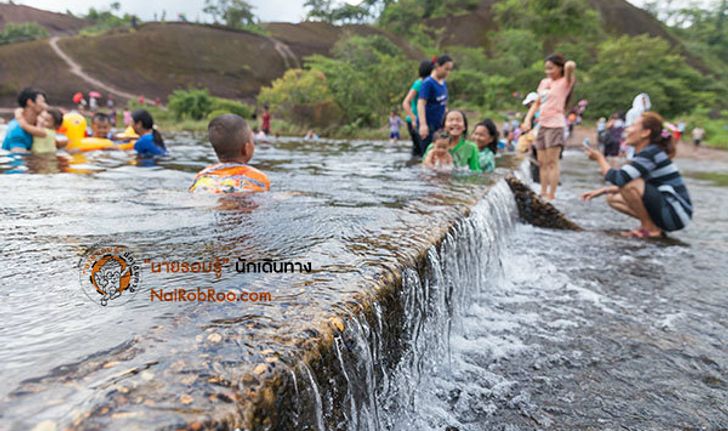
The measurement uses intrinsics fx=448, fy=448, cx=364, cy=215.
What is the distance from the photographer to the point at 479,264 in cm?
352

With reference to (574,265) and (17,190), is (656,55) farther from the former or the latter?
(17,190)

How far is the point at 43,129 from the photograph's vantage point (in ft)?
22.1

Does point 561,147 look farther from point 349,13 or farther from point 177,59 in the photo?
point 349,13

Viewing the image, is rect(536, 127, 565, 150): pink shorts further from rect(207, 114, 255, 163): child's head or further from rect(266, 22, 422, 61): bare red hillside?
rect(266, 22, 422, 61): bare red hillside

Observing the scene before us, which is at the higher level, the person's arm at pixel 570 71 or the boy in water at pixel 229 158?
the person's arm at pixel 570 71

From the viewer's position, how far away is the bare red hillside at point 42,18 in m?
68.9

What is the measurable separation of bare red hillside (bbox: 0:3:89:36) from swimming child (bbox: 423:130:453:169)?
83358 millimetres

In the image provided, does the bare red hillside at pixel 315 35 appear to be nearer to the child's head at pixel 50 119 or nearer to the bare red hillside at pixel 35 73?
the bare red hillside at pixel 35 73

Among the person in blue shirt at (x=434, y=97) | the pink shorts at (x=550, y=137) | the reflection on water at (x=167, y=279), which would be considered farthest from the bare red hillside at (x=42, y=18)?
the reflection on water at (x=167, y=279)

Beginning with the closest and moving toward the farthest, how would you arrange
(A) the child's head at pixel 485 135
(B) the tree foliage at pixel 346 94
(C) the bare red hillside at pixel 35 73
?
1. (A) the child's head at pixel 485 135
2. (B) the tree foliage at pixel 346 94
3. (C) the bare red hillside at pixel 35 73

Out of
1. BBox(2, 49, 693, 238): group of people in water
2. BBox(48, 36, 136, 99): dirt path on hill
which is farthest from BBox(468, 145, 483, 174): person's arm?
BBox(48, 36, 136, 99): dirt path on hill

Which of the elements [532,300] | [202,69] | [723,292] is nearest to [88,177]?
[532,300]

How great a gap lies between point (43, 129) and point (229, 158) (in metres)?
4.91

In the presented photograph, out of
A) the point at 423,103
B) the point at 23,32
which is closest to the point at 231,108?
the point at 423,103
